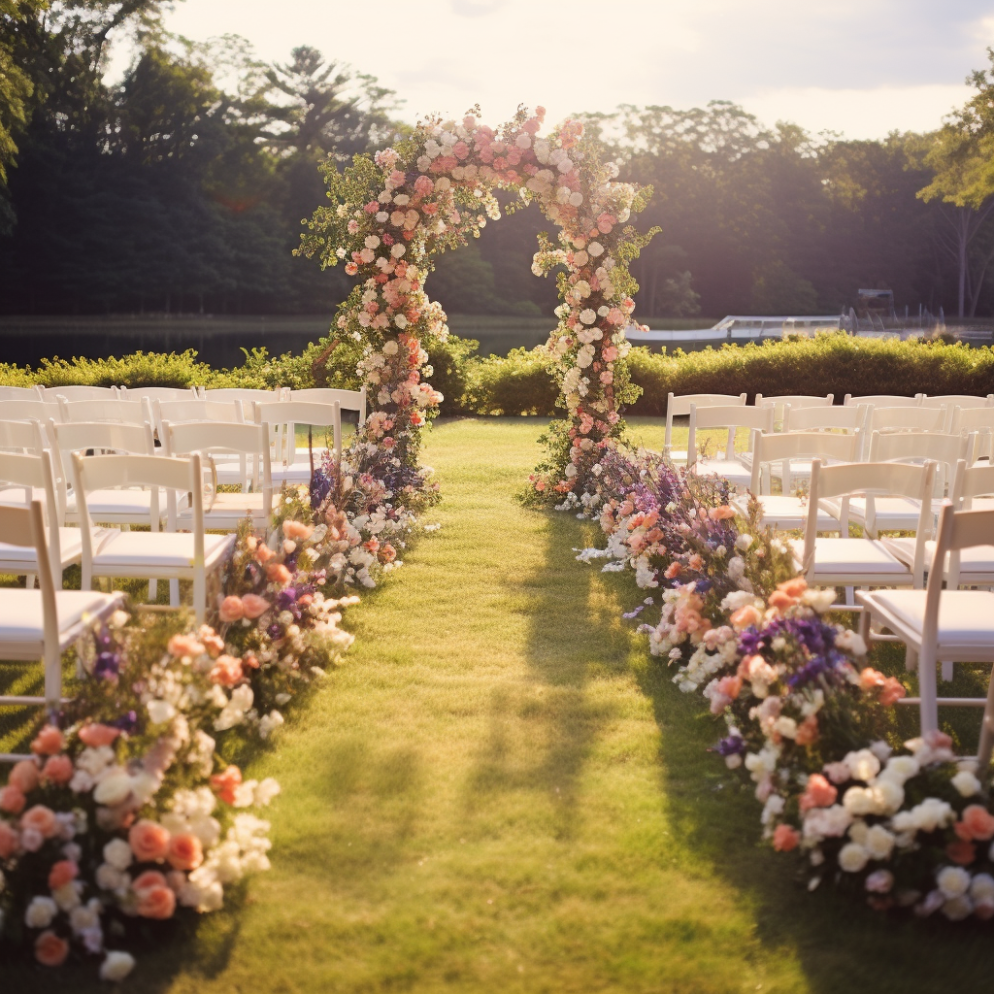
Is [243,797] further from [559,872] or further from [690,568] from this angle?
[690,568]

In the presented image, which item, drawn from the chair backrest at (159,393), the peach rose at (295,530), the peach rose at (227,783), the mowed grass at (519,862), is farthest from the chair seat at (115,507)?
the peach rose at (227,783)

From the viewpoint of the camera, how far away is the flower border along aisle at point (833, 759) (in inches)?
100

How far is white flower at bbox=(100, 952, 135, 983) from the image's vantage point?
237cm

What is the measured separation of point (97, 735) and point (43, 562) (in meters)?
0.62

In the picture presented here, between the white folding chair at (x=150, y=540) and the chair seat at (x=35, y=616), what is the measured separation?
1.26 feet

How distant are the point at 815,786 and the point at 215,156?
150ft

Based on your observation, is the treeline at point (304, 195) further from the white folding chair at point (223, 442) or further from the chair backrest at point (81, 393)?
the white folding chair at point (223, 442)

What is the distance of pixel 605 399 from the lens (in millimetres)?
8438

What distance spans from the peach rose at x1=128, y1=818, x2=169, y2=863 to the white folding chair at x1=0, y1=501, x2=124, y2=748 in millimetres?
599

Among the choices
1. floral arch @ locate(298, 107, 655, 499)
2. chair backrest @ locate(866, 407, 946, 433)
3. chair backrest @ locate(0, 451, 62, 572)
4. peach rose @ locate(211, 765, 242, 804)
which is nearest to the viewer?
peach rose @ locate(211, 765, 242, 804)

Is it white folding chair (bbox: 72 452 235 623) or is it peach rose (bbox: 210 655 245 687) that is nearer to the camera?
peach rose (bbox: 210 655 245 687)

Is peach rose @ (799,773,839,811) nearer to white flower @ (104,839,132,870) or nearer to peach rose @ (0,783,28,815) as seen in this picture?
white flower @ (104,839,132,870)

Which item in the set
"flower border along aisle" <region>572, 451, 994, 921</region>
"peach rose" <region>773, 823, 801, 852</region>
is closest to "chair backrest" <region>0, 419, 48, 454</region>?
"flower border along aisle" <region>572, 451, 994, 921</region>

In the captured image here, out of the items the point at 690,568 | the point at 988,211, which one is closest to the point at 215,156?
the point at 988,211
